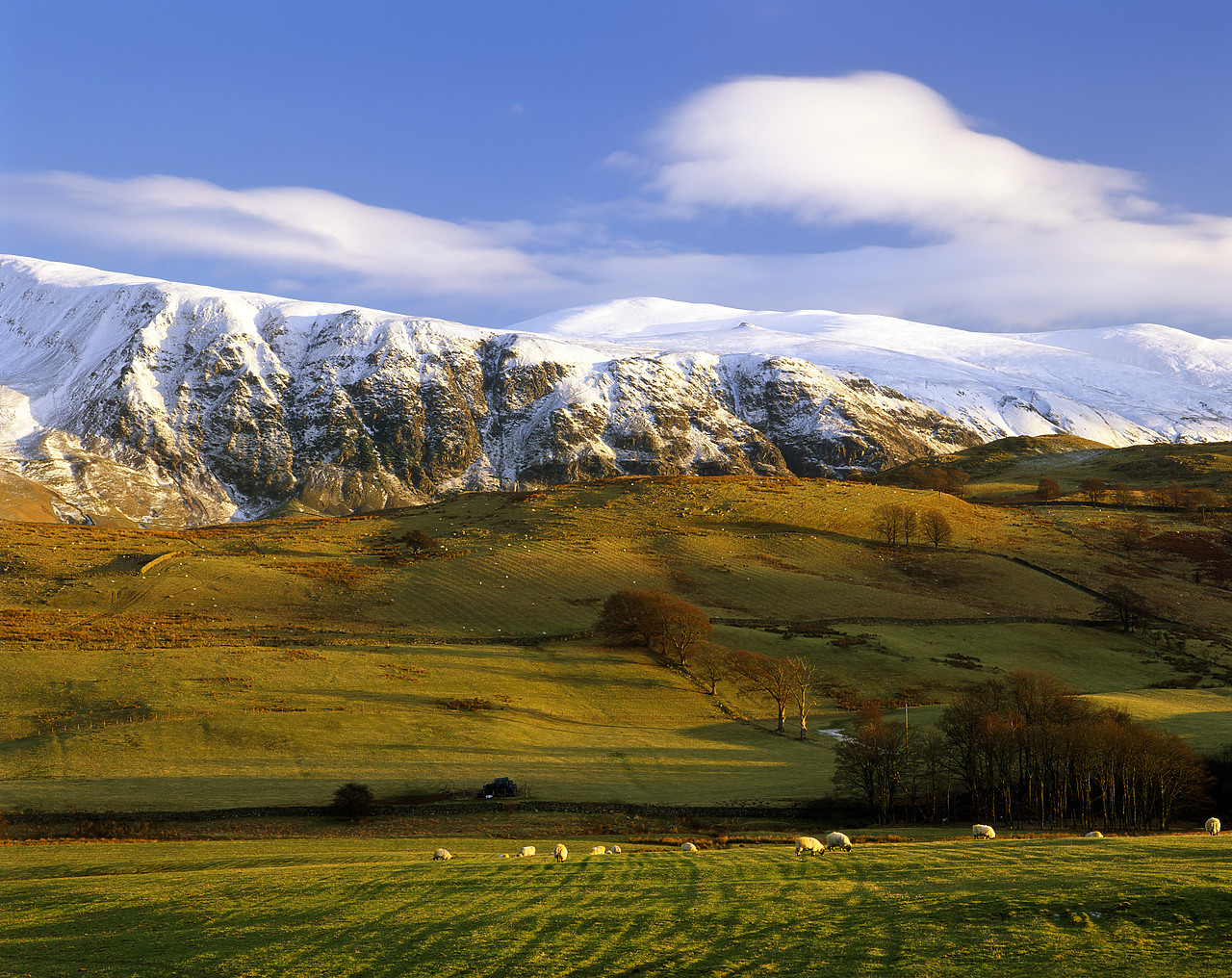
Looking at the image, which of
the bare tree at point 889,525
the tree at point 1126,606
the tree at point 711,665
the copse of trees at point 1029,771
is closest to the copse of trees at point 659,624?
the tree at point 711,665

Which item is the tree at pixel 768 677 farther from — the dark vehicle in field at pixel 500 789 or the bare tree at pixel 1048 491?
the bare tree at pixel 1048 491

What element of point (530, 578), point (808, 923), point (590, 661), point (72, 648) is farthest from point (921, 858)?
point (530, 578)

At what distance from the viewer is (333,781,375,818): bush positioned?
141 ft

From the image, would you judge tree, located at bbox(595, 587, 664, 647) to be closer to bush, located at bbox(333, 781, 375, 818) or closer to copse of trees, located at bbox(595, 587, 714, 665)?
copse of trees, located at bbox(595, 587, 714, 665)

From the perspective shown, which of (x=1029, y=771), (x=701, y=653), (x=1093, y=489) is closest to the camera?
(x=1029, y=771)

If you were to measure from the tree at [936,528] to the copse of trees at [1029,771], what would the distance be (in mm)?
78175

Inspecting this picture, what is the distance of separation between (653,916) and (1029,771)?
3745 centimetres

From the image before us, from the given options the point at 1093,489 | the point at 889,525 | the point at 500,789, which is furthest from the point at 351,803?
the point at 1093,489

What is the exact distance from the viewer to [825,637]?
293 feet

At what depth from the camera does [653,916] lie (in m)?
20.9

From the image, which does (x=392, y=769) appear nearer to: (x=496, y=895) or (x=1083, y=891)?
(x=496, y=895)

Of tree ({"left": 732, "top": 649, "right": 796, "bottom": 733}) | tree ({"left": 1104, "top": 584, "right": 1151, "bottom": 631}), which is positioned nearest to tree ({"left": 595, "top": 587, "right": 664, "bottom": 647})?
tree ({"left": 732, "top": 649, "right": 796, "bottom": 733})

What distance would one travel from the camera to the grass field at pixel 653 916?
696 inches

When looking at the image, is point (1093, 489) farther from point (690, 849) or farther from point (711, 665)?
point (690, 849)
